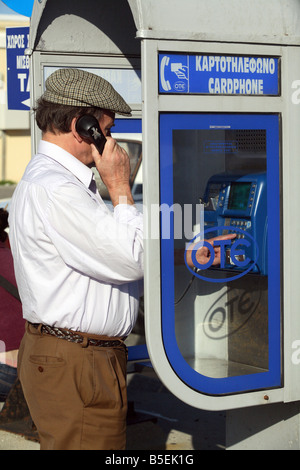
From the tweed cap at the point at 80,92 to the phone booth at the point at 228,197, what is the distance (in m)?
0.14

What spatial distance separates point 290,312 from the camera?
314 cm

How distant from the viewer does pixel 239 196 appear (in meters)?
3.37

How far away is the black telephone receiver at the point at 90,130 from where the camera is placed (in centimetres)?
271

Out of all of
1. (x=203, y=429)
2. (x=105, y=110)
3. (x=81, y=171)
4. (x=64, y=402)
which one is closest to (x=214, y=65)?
(x=105, y=110)

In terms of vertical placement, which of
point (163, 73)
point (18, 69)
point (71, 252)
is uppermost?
point (18, 69)

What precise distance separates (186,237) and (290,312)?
2.02ft

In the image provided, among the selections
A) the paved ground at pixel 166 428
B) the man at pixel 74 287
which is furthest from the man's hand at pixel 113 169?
the paved ground at pixel 166 428

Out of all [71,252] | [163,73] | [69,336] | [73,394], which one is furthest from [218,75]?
[73,394]

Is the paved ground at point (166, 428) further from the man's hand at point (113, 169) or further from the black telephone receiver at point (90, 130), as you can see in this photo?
the black telephone receiver at point (90, 130)

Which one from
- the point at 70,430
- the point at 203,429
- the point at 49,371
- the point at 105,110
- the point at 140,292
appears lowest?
the point at 203,429

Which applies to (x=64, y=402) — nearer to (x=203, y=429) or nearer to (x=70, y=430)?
(x=70, y=430)

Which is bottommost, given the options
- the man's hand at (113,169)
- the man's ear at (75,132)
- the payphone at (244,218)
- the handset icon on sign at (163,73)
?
the payphone at (244,218)

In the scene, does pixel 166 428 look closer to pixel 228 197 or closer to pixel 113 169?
pixel 228 197

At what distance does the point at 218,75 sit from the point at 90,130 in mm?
576
